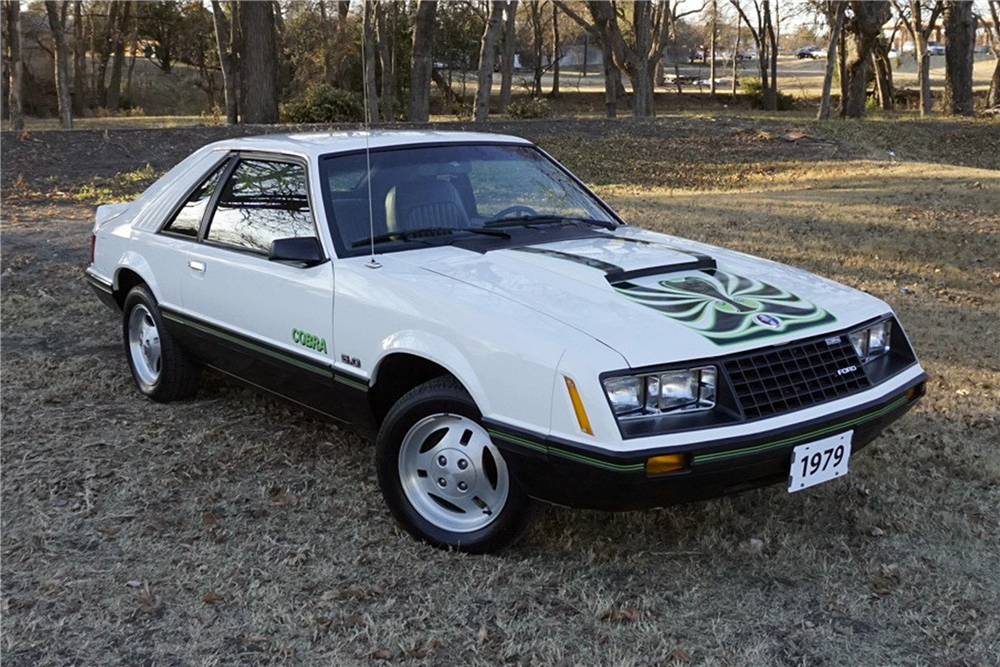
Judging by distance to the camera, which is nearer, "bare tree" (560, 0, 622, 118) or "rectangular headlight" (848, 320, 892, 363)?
"rectangular headlight" (848, 320, 892, 363)

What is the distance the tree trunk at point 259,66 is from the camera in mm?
22109

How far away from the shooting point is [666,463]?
10.3 ft

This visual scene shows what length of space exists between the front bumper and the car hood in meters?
0.31

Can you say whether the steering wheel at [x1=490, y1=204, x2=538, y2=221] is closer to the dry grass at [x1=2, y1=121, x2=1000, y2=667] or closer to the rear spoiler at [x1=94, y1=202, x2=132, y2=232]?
the dry grass at [x1=2, y1=121, x2=1000, y2=667]

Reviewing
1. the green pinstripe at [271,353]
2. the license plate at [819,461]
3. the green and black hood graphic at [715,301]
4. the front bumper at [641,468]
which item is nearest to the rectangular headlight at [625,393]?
the front bumper at [641,468]

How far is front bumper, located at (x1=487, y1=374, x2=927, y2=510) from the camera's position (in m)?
3.12

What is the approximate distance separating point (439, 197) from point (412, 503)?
4.79ft

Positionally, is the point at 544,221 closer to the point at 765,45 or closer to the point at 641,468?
the point at 641,468

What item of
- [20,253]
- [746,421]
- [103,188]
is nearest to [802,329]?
[746,421]

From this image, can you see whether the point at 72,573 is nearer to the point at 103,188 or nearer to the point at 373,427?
the point at 373,427

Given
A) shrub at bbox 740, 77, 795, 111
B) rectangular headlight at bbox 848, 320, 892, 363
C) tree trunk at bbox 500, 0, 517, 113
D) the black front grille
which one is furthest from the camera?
shrub at bbox 740, 77, 795, 111

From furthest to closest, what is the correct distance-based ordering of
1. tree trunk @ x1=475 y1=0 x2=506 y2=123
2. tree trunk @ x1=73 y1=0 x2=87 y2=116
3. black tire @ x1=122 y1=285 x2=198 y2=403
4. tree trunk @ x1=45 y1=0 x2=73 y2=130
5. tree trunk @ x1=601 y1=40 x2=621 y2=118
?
tree trunk @ x1=73 y1=0 x2=87 y2=116, tree trunk @ x1=601 y1=40 x2=621 y2=118, tree trunk @ x1=45 y1=0 x2=73 y2=130, tree trunk @ x1=475 y1=0 x2=506 y2=123, black tire @ x1=122 y1=285 x2=198 y2=403

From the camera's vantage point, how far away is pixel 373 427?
13.3 ft

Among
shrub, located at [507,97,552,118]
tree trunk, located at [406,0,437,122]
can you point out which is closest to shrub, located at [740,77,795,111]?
shrub, located at [507,97,552,118]
